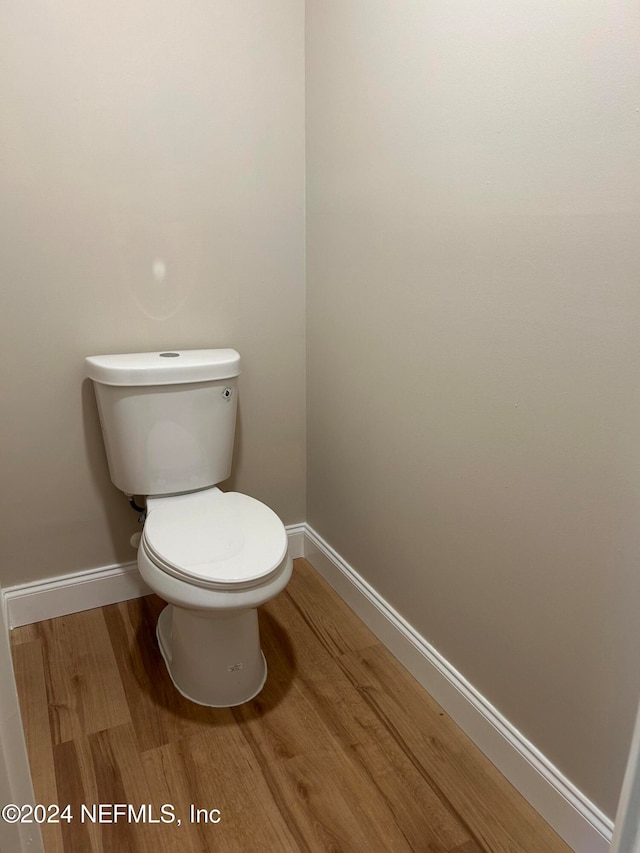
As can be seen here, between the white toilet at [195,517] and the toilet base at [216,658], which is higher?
the white toilet at [195,517]

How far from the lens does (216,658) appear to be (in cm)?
149

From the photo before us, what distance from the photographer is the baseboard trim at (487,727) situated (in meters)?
1.15

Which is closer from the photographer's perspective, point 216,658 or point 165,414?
point 216,658

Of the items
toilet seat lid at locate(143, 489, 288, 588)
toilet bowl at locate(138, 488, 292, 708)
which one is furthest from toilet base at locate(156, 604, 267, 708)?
toilet seat lid at locate(143, 489, 288, 588)

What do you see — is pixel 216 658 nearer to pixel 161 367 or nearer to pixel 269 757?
pixel 269 757

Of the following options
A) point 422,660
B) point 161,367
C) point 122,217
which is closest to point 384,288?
point 161,367

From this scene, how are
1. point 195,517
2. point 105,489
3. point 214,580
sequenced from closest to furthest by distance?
point 214,580, point 195,517, point 105,489

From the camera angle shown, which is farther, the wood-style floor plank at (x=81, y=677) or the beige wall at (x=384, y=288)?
the wood-style floor plank at (x=81, y=677)

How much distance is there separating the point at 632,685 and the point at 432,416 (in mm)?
668

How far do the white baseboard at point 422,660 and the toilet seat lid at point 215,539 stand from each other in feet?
1.44

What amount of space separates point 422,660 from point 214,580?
63cm

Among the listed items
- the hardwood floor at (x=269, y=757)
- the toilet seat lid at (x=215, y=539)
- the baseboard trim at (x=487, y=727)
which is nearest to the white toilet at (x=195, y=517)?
the toilet seat lid at (x=215, y=539)

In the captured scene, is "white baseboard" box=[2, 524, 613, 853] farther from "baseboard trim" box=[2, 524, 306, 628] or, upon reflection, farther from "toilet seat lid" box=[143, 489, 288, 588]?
"toilet seat lid" box=[143, 489, 288, 588]

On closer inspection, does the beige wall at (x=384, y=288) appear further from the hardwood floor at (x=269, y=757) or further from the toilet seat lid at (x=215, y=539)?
the toilet seat lid at (x=215, y=539)
